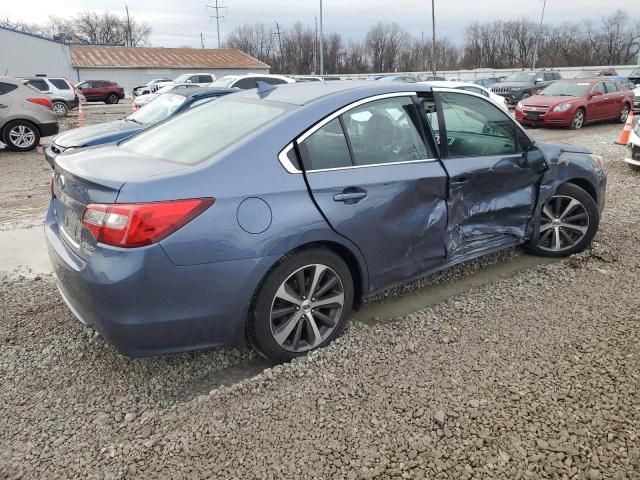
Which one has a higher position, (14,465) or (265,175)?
(265,175)

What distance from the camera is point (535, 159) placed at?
4.27 meters

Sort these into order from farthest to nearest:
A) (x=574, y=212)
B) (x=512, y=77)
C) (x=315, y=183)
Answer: (x=512, y=77) → (x=574, y=212) → (x=315, y=183)

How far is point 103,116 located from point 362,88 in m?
22.2

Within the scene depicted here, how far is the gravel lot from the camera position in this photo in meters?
2.31

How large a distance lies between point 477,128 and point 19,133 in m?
11.5

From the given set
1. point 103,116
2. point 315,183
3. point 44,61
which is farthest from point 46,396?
point 44,61

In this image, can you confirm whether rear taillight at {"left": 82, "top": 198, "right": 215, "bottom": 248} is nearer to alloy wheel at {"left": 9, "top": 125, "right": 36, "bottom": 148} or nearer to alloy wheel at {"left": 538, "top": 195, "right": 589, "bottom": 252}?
alloy wheel at {"left": 538, "top": 195, "right": 589, "bottom": 252}

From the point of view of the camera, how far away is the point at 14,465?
233 cm

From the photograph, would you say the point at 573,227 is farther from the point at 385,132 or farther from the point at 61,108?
the point at 61,108

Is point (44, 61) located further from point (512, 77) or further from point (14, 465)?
point (14, 465)

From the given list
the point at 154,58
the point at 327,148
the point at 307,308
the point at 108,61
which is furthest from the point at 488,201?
the point at 154,58

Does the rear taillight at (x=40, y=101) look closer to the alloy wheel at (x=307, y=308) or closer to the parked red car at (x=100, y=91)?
the alloy wheel at (x=307, y=308)

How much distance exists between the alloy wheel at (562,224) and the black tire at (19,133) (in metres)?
11.8

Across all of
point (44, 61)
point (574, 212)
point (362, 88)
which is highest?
point (44, 61)
